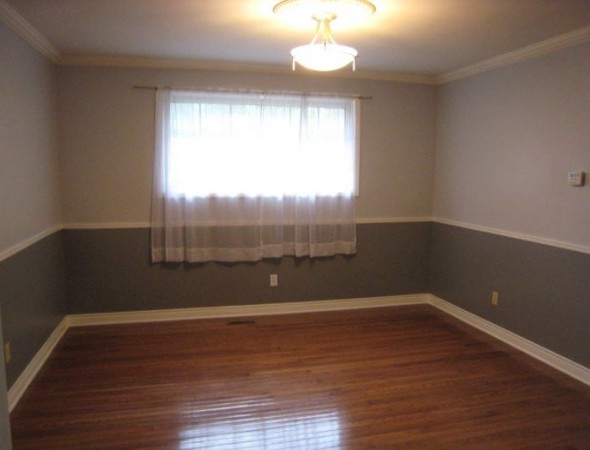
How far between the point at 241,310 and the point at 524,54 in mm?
3298

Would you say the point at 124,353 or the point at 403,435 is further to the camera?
the point at 124,353

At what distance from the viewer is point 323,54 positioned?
242 centimetres

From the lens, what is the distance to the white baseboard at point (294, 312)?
2957 mm

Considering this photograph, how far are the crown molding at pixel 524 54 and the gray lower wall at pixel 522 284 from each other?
1443 mm

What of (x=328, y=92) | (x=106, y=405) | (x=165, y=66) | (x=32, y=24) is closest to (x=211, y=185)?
(x=165, y=66)

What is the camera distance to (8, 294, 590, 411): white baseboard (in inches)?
116

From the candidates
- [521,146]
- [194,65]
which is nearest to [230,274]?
[194,65]

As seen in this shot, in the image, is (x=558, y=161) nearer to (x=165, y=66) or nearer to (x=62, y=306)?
(x=165, y=66)

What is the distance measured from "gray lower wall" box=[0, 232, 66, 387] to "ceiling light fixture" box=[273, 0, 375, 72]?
216cm

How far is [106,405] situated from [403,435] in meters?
1.77

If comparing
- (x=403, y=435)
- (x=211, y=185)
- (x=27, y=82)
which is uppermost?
(x=27, y=82)

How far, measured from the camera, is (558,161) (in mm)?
3090

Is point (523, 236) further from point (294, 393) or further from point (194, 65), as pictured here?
point (194, 65)

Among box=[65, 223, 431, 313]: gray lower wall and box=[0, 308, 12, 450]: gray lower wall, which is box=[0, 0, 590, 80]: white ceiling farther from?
box=[0, 308, 12, 450]: gray lower wall
